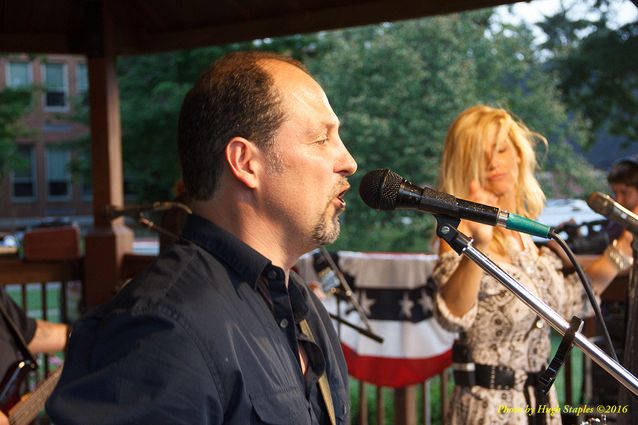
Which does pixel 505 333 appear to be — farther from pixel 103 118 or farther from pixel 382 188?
pixel 103 118

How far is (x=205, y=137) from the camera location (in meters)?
1.61

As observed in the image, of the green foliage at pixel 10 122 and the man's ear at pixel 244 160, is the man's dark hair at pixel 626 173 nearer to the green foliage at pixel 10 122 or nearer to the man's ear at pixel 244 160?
the man's ear at pixel 244 160

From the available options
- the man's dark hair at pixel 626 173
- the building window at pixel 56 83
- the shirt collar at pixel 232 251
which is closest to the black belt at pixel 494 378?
the shirt collar at pixel 232 251

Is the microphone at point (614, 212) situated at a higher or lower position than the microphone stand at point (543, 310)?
higher

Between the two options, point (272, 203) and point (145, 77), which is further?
point (145, 77)

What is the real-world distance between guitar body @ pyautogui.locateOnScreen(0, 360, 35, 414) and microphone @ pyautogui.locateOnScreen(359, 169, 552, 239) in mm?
1593

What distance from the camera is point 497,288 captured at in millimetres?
2516

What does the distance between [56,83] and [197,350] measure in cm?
2306

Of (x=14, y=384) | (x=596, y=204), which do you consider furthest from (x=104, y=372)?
(x=14, y=384)

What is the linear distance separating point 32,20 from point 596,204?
13.8ft

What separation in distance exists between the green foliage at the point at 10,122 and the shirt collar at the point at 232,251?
14099 millimetres

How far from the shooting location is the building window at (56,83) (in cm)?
2266

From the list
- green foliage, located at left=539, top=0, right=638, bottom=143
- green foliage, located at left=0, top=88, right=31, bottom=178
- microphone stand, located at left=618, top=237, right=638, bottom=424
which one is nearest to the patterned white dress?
microphone stand, located at left=618, top=237, right=638, bottom=424

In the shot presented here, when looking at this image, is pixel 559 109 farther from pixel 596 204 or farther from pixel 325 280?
pixel 596 204
